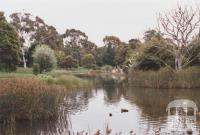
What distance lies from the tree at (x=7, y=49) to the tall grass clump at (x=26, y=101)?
29.4 m

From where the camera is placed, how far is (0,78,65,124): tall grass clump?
48.5ft

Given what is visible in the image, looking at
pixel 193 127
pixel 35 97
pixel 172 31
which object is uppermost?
pixel 172 31

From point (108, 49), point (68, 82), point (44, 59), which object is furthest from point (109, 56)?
point (68, 82)

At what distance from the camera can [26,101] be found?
49.4 feet

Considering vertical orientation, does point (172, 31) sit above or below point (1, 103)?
above

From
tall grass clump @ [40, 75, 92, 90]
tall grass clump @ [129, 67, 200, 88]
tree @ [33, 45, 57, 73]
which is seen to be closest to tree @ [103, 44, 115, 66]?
tree @ [33, 45, 57, 73]

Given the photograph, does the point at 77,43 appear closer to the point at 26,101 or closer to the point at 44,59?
the point at 44,59

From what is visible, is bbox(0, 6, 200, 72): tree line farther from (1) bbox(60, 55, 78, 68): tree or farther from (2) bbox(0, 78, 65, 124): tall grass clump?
(2) bbox(0, 78, 65, 124): tall grass clump

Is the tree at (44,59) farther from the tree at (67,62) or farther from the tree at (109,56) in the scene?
the tree at (109,56)

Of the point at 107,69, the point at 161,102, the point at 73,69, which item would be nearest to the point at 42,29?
the point at 73,69

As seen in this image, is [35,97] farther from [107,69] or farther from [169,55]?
[107,69]

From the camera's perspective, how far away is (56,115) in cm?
1623

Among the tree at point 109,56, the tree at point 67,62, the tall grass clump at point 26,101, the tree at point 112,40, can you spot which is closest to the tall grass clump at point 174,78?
the tall grass clump at point 26,101

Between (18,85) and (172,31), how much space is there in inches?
953
